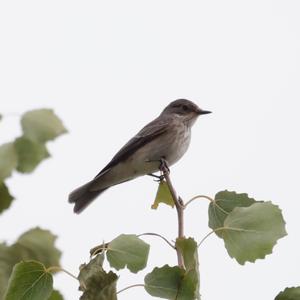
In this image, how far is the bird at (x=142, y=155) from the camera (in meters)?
6.97

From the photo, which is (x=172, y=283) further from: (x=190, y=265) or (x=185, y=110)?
(x=185, y=110)

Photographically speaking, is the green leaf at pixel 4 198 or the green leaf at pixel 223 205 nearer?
the green leaf at pixel 223 205

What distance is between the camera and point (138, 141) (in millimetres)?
Result: 7324

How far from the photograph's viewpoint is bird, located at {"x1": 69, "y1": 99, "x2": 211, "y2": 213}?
6.97m

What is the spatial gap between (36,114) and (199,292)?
155cm

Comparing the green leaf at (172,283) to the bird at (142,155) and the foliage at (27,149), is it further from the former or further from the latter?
the bird at (142,155)

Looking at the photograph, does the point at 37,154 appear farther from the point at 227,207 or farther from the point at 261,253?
the point at 261,253

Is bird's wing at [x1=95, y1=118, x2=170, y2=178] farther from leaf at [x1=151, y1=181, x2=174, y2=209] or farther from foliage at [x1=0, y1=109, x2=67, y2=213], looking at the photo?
foliage at [x1=0, y1=109, x2=67, y2=213]

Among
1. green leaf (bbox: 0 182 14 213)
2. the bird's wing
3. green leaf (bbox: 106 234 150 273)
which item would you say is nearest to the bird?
the bird's wing

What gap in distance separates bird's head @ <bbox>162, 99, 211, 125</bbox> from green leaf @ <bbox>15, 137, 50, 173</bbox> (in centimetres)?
414

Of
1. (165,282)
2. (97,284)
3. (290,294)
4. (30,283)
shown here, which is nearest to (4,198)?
(30,283)

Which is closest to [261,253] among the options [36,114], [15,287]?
[15,287]

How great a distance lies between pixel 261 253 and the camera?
2.77 m

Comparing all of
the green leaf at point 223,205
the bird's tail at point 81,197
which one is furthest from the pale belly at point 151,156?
the green leaf at point 223,205
